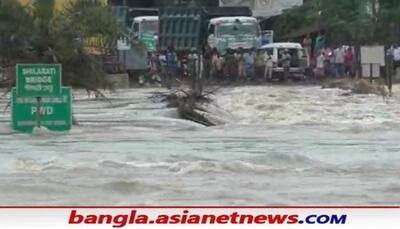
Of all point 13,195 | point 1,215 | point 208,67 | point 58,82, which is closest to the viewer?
point 1,215

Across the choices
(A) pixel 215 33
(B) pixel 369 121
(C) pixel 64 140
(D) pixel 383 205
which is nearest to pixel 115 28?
(C) pixel 64 140

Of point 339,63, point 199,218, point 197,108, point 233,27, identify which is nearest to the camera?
point 199,218

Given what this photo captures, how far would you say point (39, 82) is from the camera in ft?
46.5

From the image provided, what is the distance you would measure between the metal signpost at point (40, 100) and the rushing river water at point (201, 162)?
26 cm

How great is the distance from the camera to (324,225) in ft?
20.2

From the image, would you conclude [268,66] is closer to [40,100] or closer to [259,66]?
[259,66]

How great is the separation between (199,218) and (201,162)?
4163mm

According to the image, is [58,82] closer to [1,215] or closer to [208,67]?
[1,215]

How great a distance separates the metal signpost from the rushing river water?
255 millimetres

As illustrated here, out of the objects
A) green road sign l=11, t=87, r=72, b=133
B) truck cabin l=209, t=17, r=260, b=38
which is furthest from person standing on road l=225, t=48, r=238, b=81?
green road sign l=11, t=87, r=72, b=133

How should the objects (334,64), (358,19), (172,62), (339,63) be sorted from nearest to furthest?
(172,62)
(339,63)
(334,64)
(358,19)

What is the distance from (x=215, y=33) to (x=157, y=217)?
3380cm

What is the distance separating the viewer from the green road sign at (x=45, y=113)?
1410 cm

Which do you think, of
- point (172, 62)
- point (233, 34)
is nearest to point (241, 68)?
point (233, 34)
